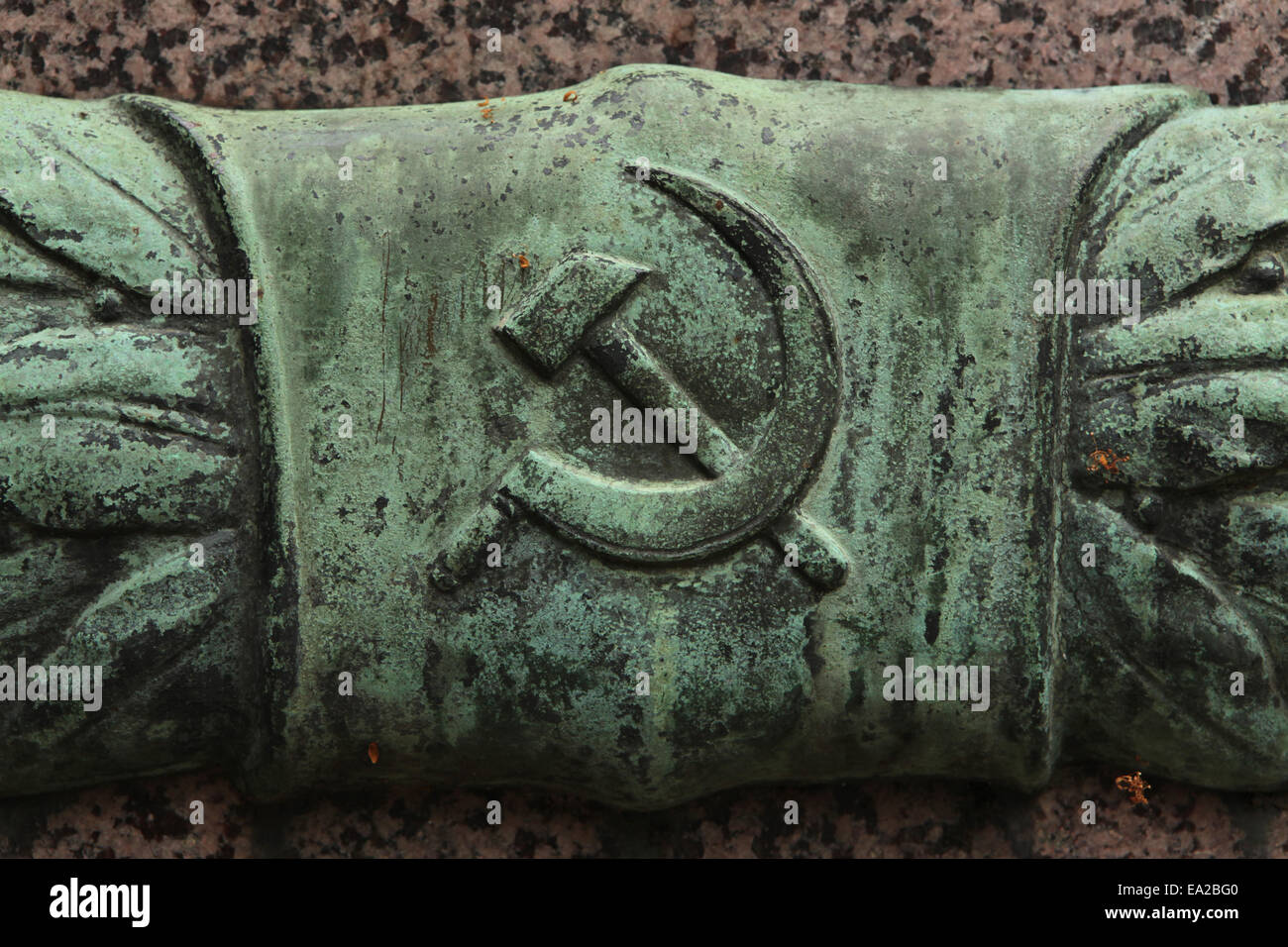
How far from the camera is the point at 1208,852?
190 cm

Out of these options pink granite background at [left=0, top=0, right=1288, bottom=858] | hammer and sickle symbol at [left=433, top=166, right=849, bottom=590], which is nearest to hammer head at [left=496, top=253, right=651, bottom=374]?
hammer and sickle symbol at [left=433, top=166, right=849, bottom=590]

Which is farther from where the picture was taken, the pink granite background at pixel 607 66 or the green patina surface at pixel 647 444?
the pink granite background at pixel 607 66

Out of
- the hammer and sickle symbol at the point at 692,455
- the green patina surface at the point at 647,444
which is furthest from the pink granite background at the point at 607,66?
the hammer and sickle symbol at the point at 692,455

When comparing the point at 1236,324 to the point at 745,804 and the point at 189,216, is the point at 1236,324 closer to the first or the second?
the point at 745,804

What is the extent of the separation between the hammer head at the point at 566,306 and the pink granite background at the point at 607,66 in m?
0.48

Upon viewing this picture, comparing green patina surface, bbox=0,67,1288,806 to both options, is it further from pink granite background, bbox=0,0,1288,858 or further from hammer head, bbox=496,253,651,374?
pink granite background, bbox=0,0,1288,858

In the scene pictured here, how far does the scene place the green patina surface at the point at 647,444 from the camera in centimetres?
158

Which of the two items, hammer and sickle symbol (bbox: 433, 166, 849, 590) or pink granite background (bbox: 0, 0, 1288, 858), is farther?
pink granite background (bbox: 0, 0, 1288, 858)

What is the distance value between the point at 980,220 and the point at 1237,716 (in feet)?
2.31

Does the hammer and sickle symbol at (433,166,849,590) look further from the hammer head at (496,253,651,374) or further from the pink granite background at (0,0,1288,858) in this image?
the pink granite background at (0,0,1288,858)

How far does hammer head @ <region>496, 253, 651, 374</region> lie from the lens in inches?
62.5

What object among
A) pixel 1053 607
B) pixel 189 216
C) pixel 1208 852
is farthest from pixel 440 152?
pixel 1208 852

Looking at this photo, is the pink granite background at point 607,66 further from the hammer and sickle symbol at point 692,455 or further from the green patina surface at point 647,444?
the hammer and sickle symbol at point 692,455

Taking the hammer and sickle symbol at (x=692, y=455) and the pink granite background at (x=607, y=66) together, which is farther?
the pink granite background at (x=607, y=66)
